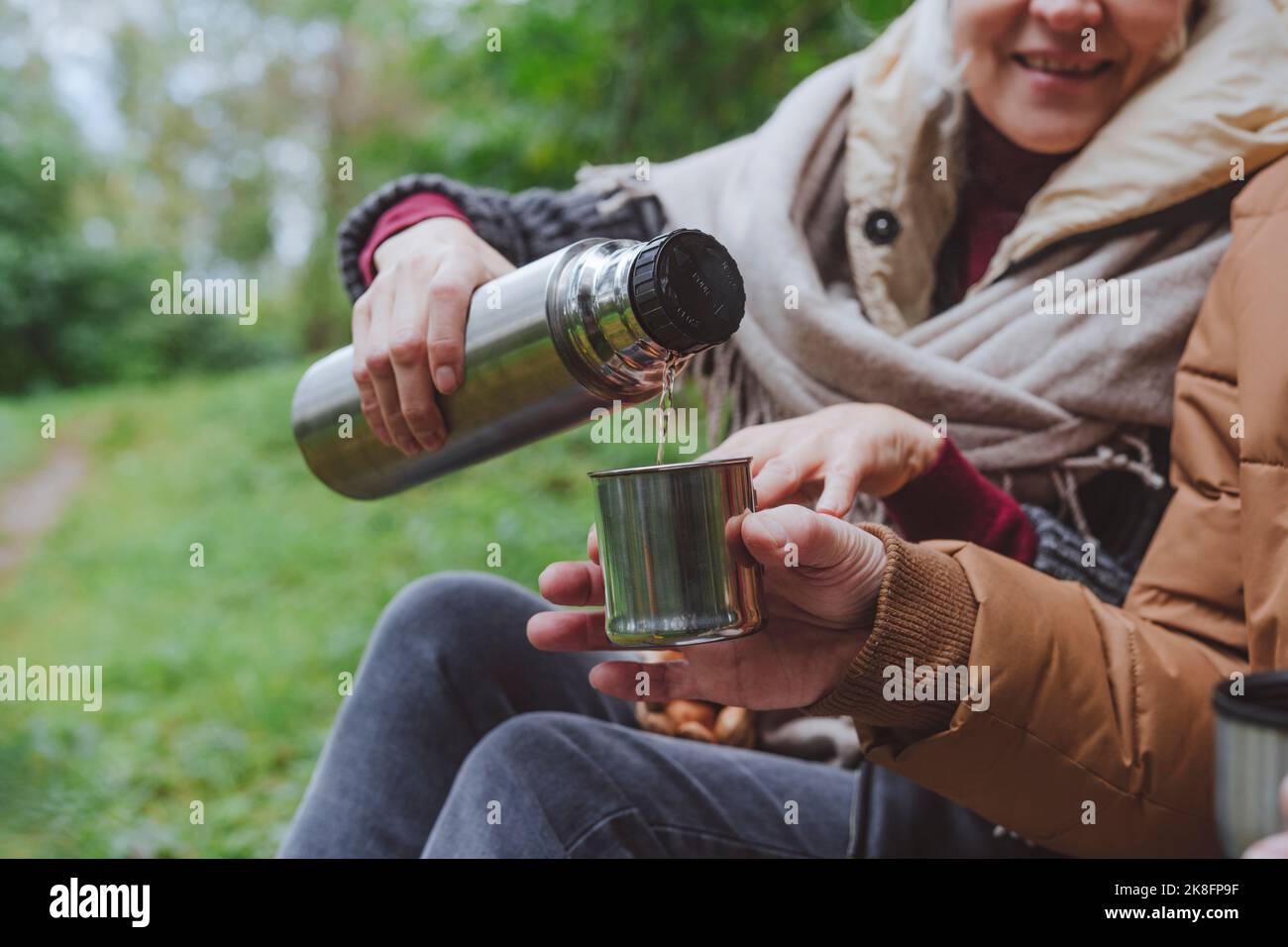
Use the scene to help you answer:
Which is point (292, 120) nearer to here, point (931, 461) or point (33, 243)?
point (33, 243)

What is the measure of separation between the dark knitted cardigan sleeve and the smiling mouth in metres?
0.57

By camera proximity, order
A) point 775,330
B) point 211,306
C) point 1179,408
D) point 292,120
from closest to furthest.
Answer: point 1179,408 → point 775,330 → point 211,306 → point 292,120

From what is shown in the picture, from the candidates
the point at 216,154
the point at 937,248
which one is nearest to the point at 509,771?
the point at 937,248

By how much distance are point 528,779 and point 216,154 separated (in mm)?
12577

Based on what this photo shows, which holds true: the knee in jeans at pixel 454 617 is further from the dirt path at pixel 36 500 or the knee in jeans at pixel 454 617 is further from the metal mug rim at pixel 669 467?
the dirt path at pixel 36 500

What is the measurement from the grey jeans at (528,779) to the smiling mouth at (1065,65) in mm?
931

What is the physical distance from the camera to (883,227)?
1715 millimetres

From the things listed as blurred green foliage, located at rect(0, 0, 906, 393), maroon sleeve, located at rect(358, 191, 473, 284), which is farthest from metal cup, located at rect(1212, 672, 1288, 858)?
blurred green foliage, located at rect(0, 0, 906, 393)

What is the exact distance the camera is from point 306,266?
12.2 m

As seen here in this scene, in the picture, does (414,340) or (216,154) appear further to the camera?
(216,154)

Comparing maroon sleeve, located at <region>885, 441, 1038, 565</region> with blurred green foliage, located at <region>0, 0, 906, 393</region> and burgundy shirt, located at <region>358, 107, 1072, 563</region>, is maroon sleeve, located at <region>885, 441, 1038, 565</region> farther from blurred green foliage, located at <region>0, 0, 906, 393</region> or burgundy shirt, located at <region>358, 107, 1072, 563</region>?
blurred green foliage, located at <region>0, 0, 906, 393</region>

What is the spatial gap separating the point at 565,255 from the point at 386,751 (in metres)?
0.65

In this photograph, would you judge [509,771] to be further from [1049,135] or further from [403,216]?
[1049,135]
